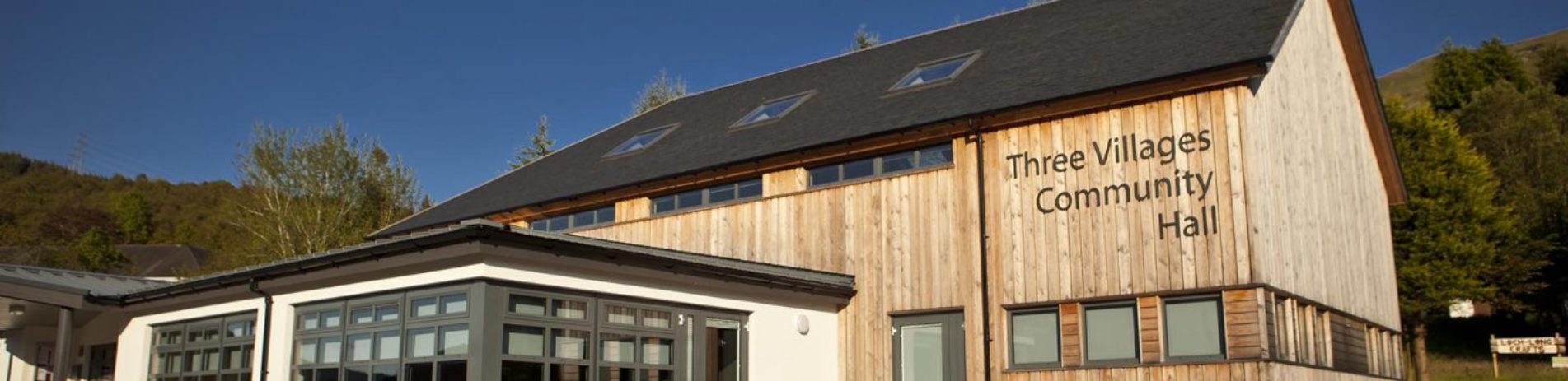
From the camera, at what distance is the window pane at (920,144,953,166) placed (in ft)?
52.9

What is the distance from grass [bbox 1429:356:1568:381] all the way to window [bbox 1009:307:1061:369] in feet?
63.6

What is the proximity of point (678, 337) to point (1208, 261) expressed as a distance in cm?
579

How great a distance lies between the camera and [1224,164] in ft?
44.2

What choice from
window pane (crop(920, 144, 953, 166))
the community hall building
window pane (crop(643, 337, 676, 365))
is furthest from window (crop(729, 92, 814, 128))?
window pane (crop(643, 337, 676, 365))

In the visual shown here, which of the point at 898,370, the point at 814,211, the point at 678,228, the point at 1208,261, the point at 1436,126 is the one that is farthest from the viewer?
the point at 1436,126

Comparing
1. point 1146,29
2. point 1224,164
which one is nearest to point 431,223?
point 1146,29

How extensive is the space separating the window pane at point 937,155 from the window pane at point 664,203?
469 centimetres

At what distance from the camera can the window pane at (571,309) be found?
12.8m

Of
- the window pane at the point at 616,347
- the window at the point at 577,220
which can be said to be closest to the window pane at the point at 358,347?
the window pane at the point at 616,347

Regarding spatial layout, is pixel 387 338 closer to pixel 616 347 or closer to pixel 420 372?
pixel 420 372

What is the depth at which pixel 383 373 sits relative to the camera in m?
12.8

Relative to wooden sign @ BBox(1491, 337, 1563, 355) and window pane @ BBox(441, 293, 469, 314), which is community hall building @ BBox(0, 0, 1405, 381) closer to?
window pane @ BBox(441, 293, 469, 314)

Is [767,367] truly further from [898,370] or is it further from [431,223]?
[431,223]

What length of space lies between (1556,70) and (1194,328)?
6124cm
